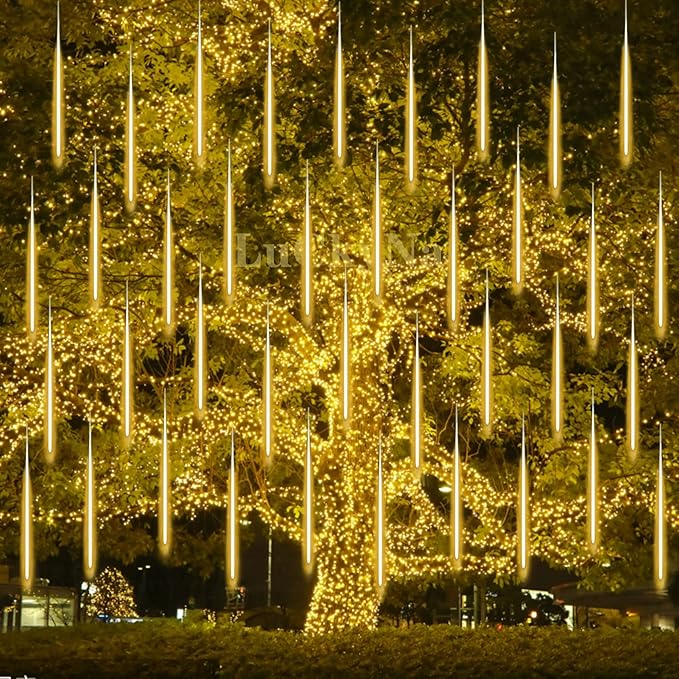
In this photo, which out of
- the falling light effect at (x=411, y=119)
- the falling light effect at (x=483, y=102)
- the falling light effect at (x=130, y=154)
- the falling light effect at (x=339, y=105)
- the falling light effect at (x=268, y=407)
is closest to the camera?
the falling light effect at (x=483, y=102)

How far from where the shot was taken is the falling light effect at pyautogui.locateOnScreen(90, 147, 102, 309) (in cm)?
1070

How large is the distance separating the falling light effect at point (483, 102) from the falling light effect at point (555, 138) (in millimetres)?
453

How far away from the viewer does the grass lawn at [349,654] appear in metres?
9.81

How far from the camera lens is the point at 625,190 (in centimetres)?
1123

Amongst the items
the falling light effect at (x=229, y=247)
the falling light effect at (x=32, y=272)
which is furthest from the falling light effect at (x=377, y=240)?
the falling light effect at (x=32, y=272)

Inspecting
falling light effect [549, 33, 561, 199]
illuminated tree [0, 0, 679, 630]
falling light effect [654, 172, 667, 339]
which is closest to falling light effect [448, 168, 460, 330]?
illuminated tree [0, 0, 679, 630]

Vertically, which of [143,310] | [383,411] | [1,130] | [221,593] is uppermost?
[1,130]

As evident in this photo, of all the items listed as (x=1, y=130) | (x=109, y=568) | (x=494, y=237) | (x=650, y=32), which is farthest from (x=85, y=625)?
(x=109, y=568)

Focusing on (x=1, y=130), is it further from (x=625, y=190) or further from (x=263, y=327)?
(x=625, y=190)

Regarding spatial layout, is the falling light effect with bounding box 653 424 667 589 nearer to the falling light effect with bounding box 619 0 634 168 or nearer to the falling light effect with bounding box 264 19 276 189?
the falling light effect with bounding box 619 0 634 168

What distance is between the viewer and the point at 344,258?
42.3 ft

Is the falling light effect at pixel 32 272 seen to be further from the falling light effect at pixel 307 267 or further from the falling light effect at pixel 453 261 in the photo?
the falling light effect at pixel 453 261

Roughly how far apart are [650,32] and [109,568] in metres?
23.9

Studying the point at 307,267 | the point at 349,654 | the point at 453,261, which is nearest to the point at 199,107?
the point at 307,267
